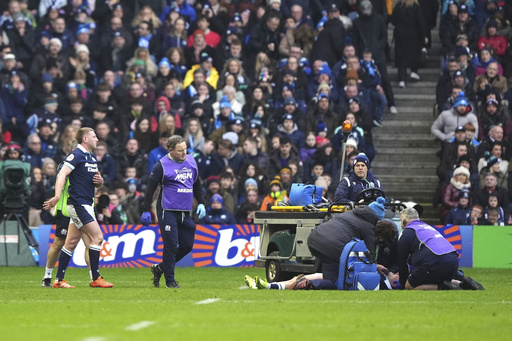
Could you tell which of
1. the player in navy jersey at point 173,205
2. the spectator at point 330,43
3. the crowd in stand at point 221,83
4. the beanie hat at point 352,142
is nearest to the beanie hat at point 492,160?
the crowd in stand at point 221,83

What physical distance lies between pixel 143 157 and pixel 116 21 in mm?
4397

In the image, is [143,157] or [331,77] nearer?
[143,157]

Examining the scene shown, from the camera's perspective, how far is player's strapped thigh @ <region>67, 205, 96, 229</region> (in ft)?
54.2

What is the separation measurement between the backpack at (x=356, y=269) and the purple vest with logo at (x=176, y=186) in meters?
2.37

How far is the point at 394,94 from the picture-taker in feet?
98.2

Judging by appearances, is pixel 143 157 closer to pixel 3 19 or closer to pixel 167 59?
pixel 167 59

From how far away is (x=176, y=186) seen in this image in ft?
54.4

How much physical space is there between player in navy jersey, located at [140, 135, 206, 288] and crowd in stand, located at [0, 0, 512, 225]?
7208mm

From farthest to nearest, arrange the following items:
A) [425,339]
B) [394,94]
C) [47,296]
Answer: [394,94] → [47,296] → [425,339]

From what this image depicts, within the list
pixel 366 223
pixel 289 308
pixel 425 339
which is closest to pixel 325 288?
pixel 366 223

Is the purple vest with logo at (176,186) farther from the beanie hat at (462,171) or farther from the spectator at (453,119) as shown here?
the spectator at (453,119)

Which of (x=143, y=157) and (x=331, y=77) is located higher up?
(x=331, y=77)

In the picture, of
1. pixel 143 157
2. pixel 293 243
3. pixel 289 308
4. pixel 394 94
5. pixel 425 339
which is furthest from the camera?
pixel 394 94

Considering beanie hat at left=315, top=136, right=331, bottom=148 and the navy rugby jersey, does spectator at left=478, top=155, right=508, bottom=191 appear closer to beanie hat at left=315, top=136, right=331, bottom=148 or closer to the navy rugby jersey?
beanie hat at left=315, top=136, right=331, bottom=148
